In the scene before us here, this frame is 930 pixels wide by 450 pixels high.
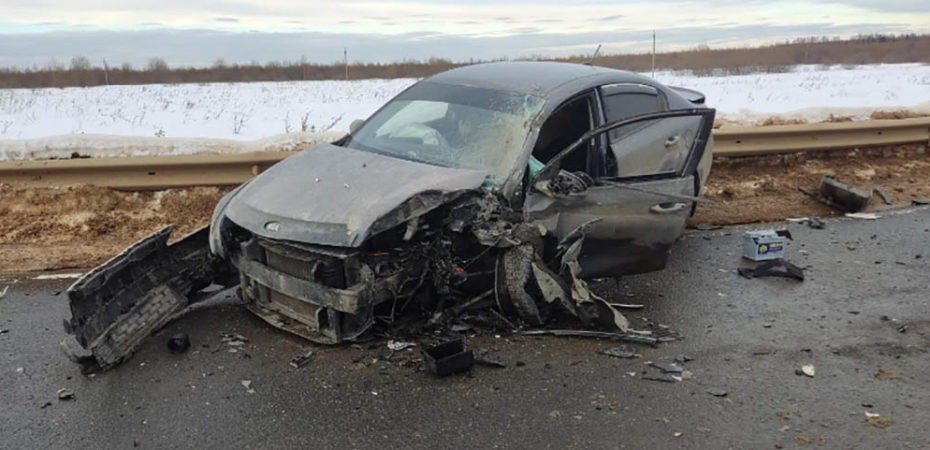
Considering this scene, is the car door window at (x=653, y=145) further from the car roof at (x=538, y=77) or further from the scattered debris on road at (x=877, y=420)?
the scattered debris on road at (x=877, y=420)

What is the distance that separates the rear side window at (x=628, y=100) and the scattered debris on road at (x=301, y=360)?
2.82 meters

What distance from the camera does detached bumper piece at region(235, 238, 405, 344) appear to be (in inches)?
171

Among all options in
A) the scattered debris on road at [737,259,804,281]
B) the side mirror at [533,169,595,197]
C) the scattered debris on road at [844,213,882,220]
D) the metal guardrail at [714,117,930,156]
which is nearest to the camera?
the side mirror at [533,169,595,197]

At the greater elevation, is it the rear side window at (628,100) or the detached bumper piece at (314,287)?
the rear side window at (628,100)

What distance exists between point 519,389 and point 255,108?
520 inches

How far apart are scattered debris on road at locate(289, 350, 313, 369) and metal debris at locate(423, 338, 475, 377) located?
703 mm

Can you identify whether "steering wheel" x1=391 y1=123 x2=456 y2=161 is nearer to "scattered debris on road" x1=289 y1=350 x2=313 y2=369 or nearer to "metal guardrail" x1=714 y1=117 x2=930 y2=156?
"scattered debris on road" x1=289 y1=350 x2=313 y2=369

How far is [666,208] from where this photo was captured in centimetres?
539

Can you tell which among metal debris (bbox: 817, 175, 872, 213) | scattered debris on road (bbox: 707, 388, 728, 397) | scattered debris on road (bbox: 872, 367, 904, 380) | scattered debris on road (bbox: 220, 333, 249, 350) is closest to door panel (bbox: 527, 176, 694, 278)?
scattered debris on road (bbox: 707, 388, 728, 397)

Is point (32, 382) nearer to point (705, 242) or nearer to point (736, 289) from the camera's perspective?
point (736, 289)

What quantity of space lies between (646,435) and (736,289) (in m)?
2.56

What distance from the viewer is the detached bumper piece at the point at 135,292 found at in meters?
4.25

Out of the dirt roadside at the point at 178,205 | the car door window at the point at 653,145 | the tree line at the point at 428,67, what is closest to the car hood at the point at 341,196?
the car door window at the point at 653,145

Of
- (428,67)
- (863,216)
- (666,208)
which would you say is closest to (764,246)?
(666,208)
